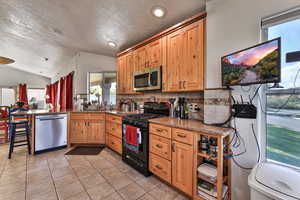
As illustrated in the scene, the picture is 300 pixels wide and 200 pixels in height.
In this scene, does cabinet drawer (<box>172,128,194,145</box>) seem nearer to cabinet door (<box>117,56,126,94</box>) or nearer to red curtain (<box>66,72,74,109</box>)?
cabinet door (<box>117,56,126,94</box>)

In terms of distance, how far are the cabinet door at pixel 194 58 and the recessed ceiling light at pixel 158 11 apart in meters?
0.43

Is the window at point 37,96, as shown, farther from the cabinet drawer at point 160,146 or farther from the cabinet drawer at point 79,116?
the cabinet drawer at point 160,146

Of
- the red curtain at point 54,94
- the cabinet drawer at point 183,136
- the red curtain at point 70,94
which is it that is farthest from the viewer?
the red curtain at point 54,94

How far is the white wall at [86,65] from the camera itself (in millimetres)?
4129

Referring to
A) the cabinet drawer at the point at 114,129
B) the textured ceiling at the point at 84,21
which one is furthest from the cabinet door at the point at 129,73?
the cabinet drawer at the point at 114,129

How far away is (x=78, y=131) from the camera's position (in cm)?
329

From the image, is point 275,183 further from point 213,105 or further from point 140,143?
point 140,143

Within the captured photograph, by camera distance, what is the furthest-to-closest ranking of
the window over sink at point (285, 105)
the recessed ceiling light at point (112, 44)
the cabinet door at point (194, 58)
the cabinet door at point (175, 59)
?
1. the recessed ceiling light at point (112, 44)
2. the cabinet door at point (175, 59)
3. the cabinet door at point (194, 58)
4. the window over sink at point (285, 105)

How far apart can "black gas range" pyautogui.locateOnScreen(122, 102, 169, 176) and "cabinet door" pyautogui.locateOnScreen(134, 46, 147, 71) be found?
914mm

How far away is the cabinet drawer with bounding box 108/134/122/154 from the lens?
2.73m

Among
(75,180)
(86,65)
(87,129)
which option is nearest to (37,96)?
(86,65)

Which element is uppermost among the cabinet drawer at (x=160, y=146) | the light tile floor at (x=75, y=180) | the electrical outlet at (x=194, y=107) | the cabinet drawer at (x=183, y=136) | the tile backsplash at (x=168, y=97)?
the tile backsplash at (x=168, y=97)

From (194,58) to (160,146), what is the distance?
4.57 ft

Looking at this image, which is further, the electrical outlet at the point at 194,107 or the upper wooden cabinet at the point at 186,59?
the electrical outlet at the point at 194,107
